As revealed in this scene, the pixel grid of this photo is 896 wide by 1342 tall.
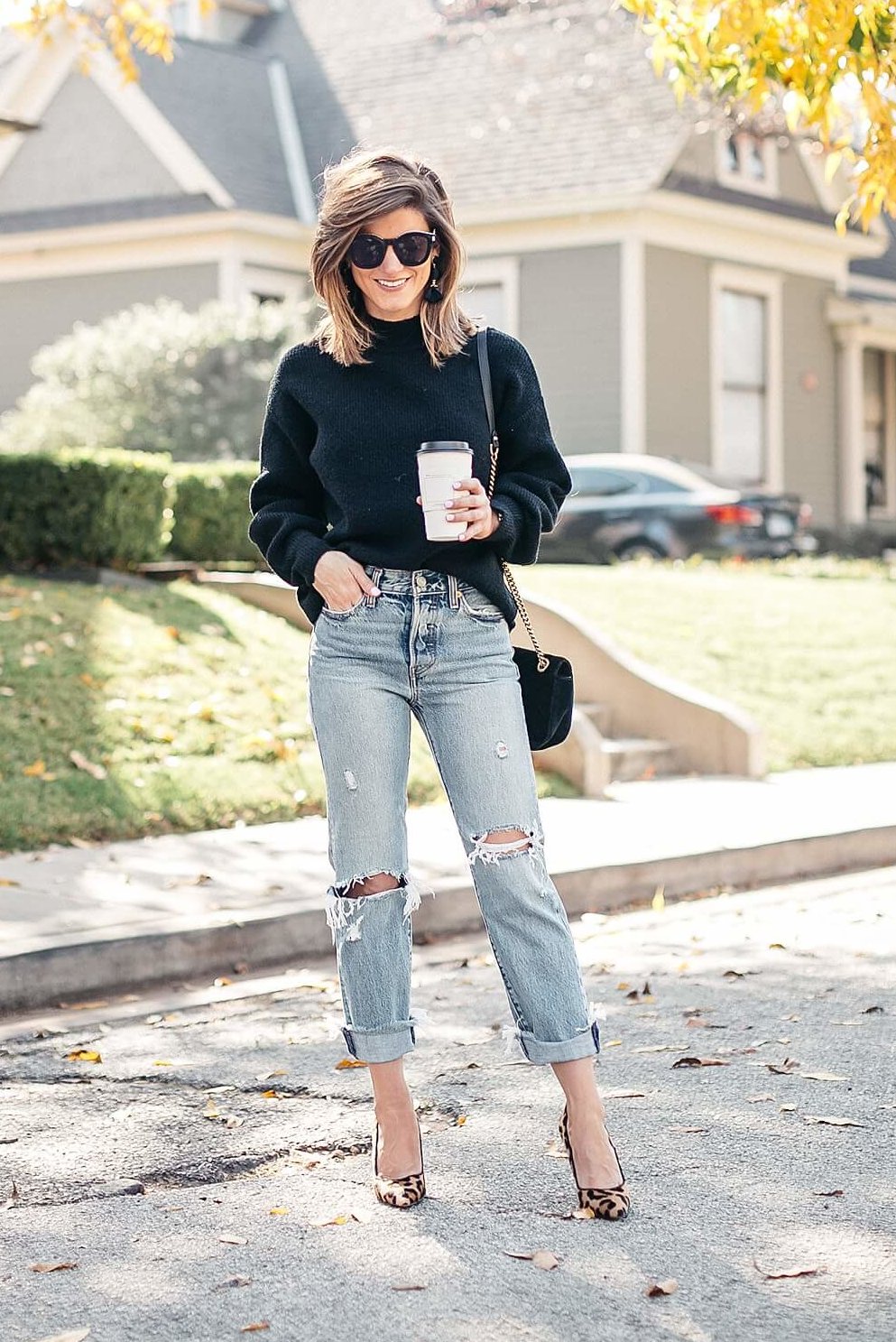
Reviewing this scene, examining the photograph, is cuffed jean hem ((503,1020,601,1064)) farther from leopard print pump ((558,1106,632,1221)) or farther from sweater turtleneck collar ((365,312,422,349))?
sweater turtleneck collar ((365,312,422,349))

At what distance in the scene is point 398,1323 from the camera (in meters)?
3.36

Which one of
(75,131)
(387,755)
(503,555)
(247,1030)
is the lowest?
(247,1030)

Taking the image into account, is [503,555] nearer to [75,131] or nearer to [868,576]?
[868,576]

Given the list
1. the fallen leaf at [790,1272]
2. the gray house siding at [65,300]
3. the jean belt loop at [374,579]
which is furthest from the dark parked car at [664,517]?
the fallen leaf at [790,1272]

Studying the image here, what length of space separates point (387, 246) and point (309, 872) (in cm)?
427

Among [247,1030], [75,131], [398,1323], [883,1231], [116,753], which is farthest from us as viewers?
[75,131]

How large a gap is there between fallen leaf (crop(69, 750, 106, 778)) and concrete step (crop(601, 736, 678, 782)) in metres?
2.97

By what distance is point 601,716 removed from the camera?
37.7 feet

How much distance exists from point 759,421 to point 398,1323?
850 inches

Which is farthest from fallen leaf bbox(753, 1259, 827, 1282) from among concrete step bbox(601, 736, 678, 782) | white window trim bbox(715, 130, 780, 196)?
white window trim bbox(715, 130, 780, 196)

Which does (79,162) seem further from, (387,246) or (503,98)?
(387,246)

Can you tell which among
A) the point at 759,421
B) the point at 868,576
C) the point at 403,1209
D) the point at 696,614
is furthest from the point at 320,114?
the point at 403,1209

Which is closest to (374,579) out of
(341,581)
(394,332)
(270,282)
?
(341,581)

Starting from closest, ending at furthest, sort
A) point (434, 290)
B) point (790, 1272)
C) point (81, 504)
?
point (790, 1272), point (434, 290), point (81, 504)
